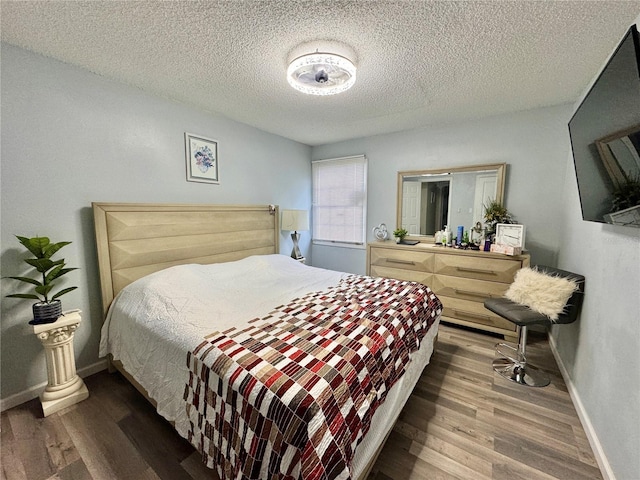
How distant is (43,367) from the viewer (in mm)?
1896

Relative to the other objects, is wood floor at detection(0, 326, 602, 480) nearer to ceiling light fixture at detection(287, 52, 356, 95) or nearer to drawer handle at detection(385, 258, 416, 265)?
drawer handle at detection(385, 258, 416, 265)

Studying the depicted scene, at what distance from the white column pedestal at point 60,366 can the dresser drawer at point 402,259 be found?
114 inches

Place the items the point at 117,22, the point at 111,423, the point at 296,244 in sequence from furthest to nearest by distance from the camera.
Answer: the point at 296,244 < the point at 111,423 < the point at 117,22

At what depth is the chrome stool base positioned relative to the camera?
204 centimetres

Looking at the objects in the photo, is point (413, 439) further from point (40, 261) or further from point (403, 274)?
point (40, 261)

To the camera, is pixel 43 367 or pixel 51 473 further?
pixel 43 367

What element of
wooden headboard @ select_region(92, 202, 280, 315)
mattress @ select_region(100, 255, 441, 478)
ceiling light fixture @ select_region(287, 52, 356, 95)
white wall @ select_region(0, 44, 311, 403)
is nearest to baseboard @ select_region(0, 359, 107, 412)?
white wall @ select_region(0, 44, 311, 403)

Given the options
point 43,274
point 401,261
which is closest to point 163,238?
point 43,274

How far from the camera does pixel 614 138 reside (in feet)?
3.99

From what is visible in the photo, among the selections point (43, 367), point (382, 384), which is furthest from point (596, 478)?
point (43, 367)

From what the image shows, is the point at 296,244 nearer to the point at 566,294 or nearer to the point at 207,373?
the point at 207,373

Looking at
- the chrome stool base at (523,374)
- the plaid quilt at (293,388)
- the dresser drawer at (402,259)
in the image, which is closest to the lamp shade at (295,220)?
the dresser drawer at (402,259)

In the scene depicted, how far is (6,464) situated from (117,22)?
2.51 meters

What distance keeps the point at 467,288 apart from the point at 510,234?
697 millimetres
